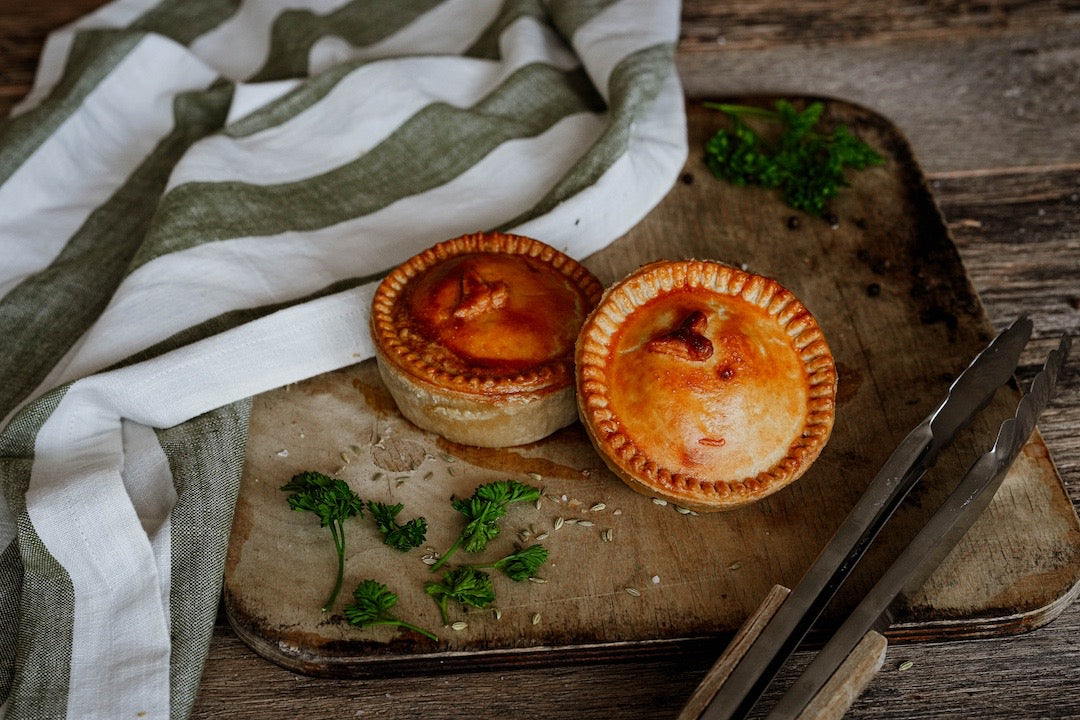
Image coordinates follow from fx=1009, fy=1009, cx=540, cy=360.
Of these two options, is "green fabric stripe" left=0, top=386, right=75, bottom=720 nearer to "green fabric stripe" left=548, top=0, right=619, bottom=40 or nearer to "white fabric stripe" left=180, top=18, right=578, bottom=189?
"white fabric stripe" left=180, top=18, right=578, bottom=189

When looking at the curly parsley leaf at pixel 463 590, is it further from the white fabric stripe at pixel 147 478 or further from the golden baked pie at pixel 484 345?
the white fabric stripe at pixel 147 478

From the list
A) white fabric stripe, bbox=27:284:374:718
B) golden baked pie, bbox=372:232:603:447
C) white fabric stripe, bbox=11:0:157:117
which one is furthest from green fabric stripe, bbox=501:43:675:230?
white fabric stripe, bbox=11:0:157:117

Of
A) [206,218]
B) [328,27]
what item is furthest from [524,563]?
[328,27]

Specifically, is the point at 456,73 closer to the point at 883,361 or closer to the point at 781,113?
the point at 781,113

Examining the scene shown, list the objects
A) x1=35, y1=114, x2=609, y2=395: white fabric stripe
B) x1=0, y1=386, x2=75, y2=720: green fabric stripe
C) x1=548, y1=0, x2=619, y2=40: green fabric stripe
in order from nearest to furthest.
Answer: x1=0, y1=386, x2=75, y2=720: green fabric stripe
x1=35, y1=114, x2=609, y2=395: white fabric stripe
x1=548, y1=0, x2=619, y2=40: green fabric stripe

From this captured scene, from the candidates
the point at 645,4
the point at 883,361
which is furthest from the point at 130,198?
the point at 883,361

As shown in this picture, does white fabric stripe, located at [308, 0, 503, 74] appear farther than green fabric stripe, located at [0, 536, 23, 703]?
Yes

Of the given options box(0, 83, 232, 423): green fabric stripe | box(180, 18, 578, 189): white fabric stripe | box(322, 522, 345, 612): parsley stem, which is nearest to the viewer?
box(322, 522, 345, 612): parsley stem
